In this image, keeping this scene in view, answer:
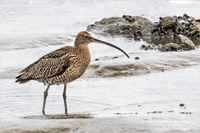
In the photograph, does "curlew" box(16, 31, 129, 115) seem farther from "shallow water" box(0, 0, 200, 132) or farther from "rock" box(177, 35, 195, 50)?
"rock" box(177, 35, 195, 50)

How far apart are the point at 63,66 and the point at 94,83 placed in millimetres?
2682

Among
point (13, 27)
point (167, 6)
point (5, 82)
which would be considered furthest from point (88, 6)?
point (5, 82)

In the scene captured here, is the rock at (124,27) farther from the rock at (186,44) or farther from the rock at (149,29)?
the rock at (186,44)

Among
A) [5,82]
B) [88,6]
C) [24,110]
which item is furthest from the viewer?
[88,6]

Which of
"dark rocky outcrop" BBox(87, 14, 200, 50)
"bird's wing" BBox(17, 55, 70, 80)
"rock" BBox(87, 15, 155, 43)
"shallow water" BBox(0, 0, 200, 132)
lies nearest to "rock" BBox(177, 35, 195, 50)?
"dark rocky outcrop" BBox(87, 14, 200, 50)

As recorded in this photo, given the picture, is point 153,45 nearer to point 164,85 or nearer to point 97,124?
point 164,85

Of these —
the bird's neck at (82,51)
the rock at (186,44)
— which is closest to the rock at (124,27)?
the rock at (186,44)

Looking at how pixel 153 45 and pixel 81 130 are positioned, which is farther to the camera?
pixel 153 45

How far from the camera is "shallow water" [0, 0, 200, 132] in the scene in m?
8.79

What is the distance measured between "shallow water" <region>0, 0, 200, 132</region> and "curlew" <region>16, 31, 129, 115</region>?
0.63 metres

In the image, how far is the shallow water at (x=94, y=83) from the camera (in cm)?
879

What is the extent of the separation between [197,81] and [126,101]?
2.52m

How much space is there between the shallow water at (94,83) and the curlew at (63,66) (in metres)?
0.63

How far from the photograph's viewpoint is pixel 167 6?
27359 mm
